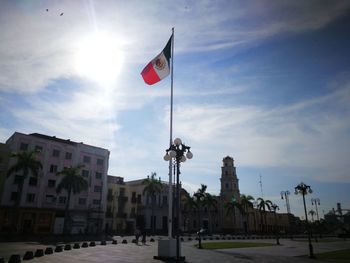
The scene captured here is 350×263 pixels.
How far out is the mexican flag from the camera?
19250 mm

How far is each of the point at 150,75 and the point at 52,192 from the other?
1646 inches

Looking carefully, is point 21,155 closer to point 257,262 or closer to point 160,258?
point 160,258

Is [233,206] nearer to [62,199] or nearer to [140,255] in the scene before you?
[62,199]

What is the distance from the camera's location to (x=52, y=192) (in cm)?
5244

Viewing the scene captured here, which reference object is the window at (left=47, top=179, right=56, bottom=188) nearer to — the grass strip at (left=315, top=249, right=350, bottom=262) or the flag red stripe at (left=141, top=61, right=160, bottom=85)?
the flag red stripe at (left=141, top=61, right=160, bottom=85)

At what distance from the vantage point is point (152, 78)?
19.3 m

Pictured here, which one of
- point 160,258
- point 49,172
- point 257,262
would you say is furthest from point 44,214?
point 257,262

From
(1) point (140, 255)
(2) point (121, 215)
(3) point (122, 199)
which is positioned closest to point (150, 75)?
(1) point (140, 255)

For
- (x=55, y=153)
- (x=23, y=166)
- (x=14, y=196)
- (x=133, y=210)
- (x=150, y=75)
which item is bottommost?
(x=133, y=210)

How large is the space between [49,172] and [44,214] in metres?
7.51

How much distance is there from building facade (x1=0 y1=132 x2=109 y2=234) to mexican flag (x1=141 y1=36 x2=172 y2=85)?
3368cm

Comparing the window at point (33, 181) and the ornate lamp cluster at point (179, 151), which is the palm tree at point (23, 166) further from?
the ornate lamp cluster at point (179, 151)

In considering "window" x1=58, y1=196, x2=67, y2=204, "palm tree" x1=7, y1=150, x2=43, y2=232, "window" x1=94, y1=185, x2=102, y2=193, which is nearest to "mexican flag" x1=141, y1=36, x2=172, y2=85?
"palm tree" x1=7, y1=150, x2=43, y2=232

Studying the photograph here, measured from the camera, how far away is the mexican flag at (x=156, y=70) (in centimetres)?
1925
